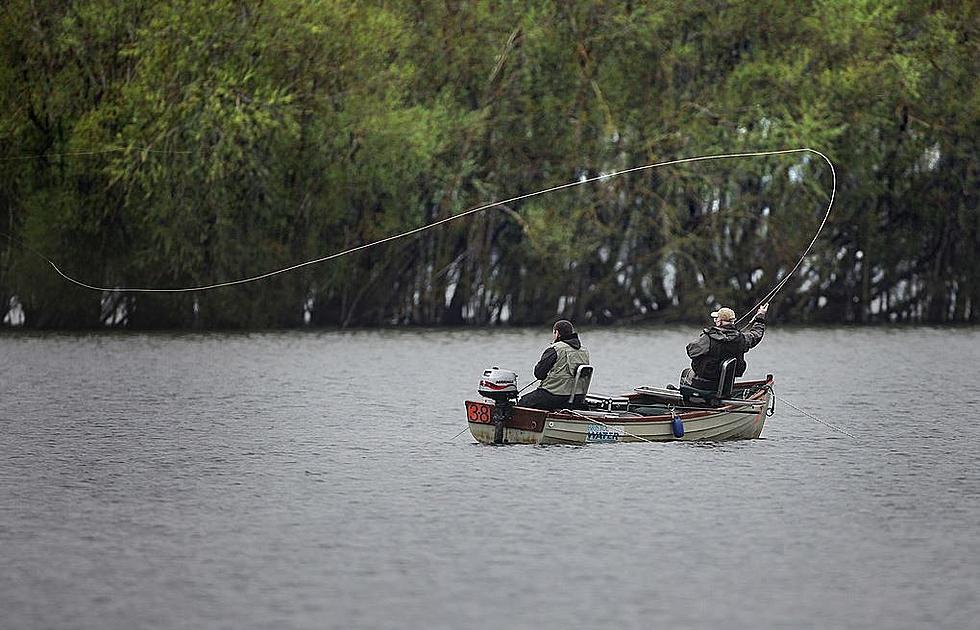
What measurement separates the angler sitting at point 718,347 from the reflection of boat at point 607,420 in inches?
7.8

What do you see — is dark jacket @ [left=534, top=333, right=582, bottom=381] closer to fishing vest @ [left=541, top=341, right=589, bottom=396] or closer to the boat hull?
fishing vest @ [left=541, top=341, right=589, bottom=396]

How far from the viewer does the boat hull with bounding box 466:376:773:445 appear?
23.4 metres

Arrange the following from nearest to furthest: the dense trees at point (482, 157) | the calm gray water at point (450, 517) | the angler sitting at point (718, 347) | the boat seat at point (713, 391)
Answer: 1. the calm gray water at point (450, 517)
2. the angler sitting at point (718, 347)
3. the boat seat at point (713, 391)
4. the dense trees at point (482, 157)

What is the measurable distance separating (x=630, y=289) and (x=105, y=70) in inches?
725

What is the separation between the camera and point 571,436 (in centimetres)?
2348

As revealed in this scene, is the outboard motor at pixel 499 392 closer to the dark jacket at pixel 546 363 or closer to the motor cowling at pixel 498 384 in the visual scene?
the motor cowling at pixel 498 384

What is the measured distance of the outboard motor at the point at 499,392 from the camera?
2281cm

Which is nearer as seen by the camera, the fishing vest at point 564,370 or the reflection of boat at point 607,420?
the reflection of boat at point 607,420

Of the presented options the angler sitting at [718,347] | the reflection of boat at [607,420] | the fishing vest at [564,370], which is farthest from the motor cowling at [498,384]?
the angler sitting at [718,347]

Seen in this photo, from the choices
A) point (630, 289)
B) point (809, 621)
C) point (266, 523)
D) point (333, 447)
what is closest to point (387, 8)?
point (630, 289)

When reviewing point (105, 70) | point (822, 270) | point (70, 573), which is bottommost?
point (70, 573)

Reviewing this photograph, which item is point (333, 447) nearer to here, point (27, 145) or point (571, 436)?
point (571, 436)

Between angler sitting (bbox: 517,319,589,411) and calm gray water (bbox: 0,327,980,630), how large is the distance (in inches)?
29.9

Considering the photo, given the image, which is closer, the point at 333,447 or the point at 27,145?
the point at 333,447
